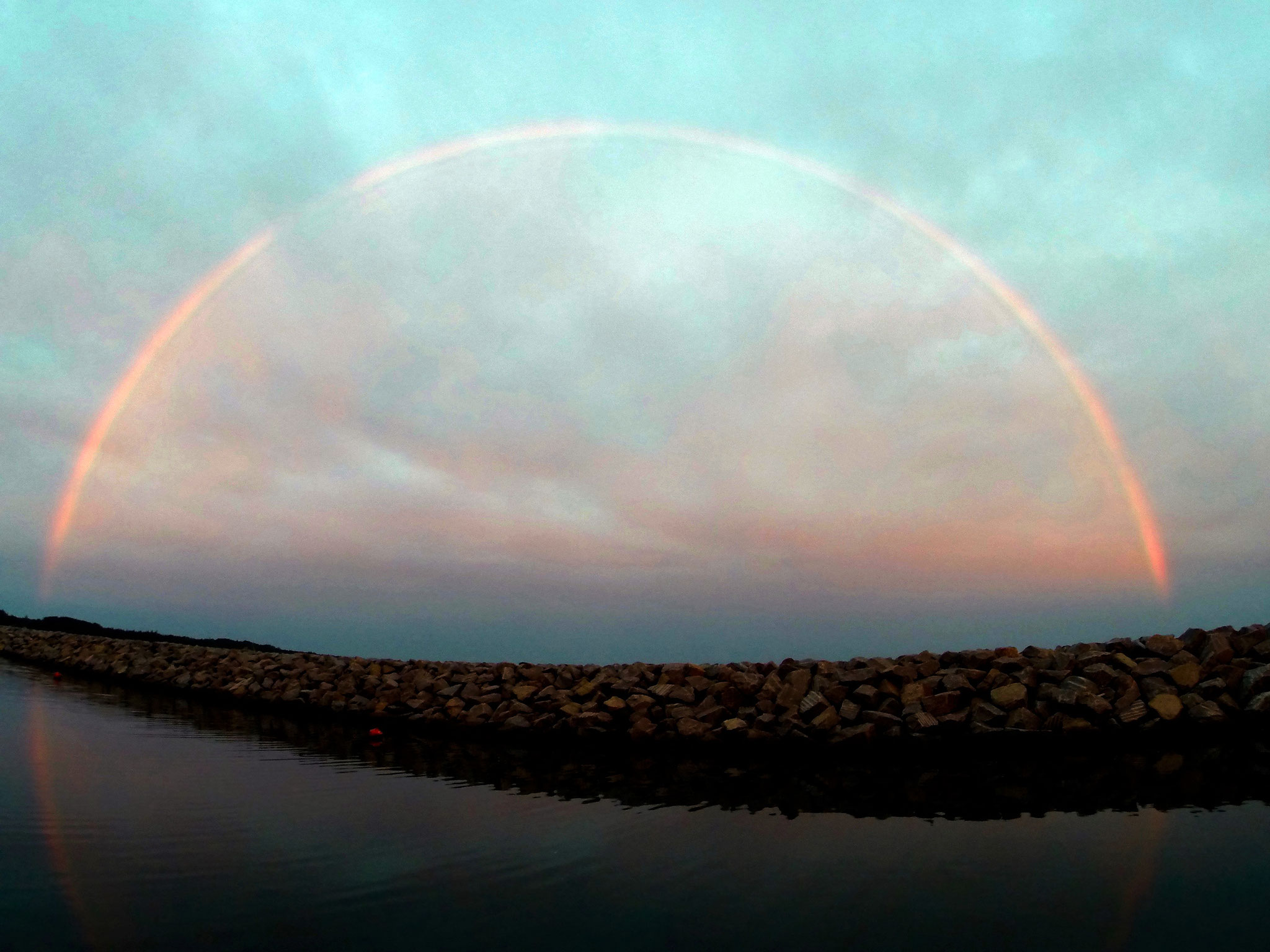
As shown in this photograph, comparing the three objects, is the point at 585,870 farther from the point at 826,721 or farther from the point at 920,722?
the point at 920,722

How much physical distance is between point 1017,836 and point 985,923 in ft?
7.20

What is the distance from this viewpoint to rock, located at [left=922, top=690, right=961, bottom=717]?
11688 millimetres

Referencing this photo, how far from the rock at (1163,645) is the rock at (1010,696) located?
1.63 meters

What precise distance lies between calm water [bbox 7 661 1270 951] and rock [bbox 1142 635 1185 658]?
334cm

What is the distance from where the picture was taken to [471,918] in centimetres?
512

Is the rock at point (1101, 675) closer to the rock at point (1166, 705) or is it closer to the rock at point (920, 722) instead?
the rock at point (1166, 705)

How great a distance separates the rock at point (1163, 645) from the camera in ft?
39.4

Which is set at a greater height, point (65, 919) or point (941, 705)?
point (941, 705)

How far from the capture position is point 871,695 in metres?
12.4

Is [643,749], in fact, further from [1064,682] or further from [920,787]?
[1064,682]

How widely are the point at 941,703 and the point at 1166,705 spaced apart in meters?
3.08

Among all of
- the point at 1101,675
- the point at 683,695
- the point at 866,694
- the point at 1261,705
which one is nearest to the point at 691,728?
the point at 683,695

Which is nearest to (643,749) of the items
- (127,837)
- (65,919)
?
(127,837)

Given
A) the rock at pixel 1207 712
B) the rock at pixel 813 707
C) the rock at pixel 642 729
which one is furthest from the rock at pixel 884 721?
the rock at pixel 1207 712
